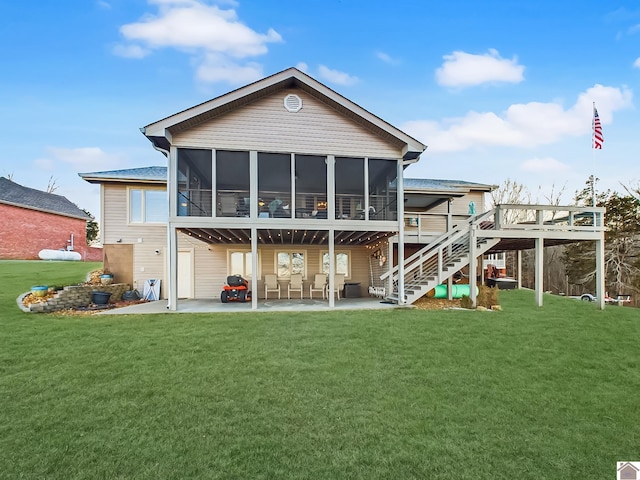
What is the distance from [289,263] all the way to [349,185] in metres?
4.16

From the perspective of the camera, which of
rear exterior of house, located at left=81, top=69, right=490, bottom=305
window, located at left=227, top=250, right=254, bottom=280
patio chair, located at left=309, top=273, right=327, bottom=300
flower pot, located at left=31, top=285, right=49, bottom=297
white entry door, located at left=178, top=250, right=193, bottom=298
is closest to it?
rear exterior of house, located at left=81, top=69, right=490, bottom=305

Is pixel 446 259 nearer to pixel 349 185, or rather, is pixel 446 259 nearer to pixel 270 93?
pixel 349 185

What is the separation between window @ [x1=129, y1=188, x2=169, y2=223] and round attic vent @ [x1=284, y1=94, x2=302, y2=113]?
6.41m

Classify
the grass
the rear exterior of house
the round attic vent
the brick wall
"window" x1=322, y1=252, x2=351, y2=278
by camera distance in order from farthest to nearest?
the brick wall < "window" x1=322, y1=252, x2=351, y2=278 < the round attic vent < the rear exterior of house < the grass

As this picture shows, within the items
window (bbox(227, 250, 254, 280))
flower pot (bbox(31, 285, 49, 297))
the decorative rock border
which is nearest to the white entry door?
window (bbox(227, 250, 254, 280))

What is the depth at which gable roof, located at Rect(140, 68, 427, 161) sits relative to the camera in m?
10.0

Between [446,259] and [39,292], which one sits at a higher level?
[446,259]

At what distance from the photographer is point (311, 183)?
14.3 m

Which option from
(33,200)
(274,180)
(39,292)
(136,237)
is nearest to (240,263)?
(274,180)

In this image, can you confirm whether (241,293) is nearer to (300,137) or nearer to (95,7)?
(300,137)

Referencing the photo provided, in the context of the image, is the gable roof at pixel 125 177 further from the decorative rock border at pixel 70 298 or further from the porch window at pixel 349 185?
the porch window at pixel 349 185

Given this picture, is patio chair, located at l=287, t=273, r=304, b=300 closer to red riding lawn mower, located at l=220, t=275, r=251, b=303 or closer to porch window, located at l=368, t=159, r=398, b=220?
red riding lawn mower, located at l=220, t=275, r=251, b=303

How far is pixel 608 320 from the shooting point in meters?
9.50

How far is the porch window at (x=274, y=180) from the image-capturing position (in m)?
11.5
